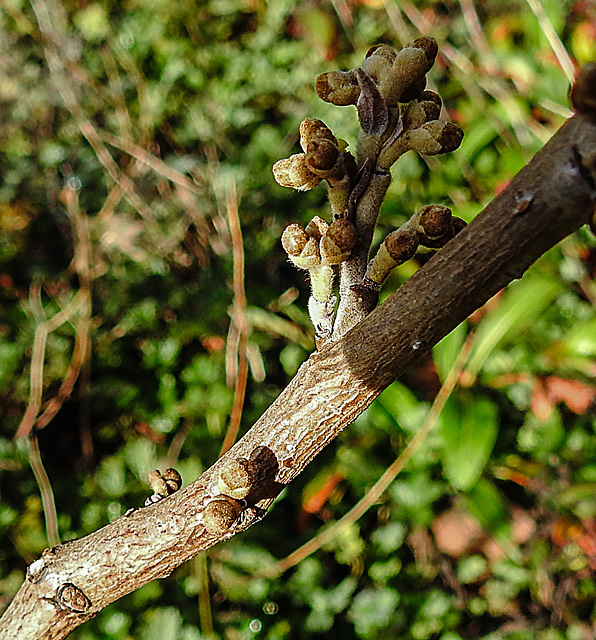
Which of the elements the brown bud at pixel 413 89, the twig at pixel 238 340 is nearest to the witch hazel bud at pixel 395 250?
the brown bud at pixel 413 89

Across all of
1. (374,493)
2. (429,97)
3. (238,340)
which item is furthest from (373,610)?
(429,97)

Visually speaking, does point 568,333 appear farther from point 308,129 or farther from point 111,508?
point 308,129

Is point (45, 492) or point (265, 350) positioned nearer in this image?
point (45, 492)

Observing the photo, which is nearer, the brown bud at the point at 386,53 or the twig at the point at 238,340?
the brown bud at the point at 386,53

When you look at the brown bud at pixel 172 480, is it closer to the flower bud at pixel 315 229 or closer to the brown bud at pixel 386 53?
the flower bud at pixel 315 229

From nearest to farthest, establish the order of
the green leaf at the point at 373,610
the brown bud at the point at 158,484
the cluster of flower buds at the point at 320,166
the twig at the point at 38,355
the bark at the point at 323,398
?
the bark at the point at 323,398 → the cluster of flower buds at the point at 320,166 → the brown bud at the point at 158,484 → the green leaf at the point at 373,610 → the twig at the point at 38,355

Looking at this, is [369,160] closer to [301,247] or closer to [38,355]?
[301,247]

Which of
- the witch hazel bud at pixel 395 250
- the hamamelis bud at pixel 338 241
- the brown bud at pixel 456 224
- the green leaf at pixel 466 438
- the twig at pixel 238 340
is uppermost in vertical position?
the hamamelis bud at pixel 338 241

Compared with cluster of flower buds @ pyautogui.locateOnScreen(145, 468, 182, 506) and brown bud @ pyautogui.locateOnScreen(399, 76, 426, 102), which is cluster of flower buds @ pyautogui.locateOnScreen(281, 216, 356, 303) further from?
cluster of flower buds @ pyautogui.locateOnScreen(145, 468, 182, 506)
